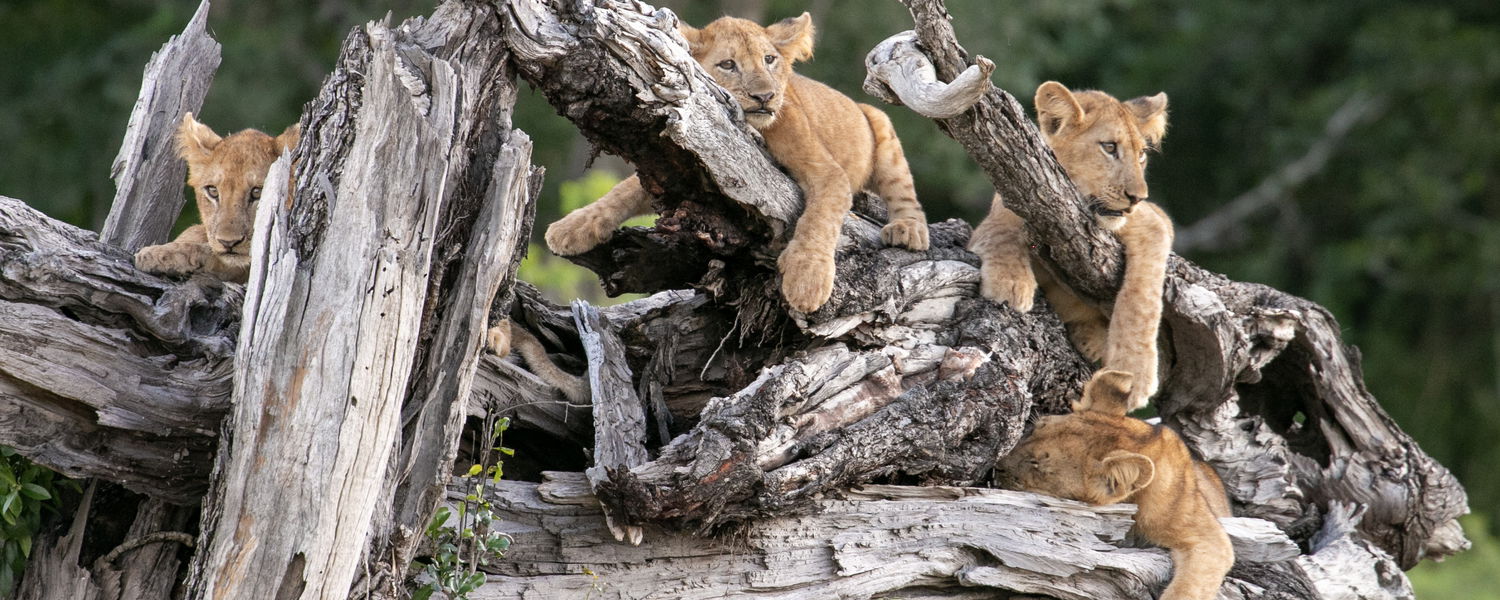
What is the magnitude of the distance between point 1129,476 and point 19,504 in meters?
3.65

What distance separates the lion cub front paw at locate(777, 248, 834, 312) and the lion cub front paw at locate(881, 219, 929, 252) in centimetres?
72

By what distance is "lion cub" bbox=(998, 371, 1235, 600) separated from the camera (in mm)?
5301

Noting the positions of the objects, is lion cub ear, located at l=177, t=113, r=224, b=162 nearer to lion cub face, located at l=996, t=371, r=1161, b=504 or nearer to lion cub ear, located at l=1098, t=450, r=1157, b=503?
lion cub face, located at l=996, t=371, r=1161, b=504

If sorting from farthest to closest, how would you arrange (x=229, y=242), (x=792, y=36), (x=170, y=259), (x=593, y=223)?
1. (x=792, y=36)
2. (x=593, y=223)
3. (x=229, y=242)
4. (x=170, y=259)

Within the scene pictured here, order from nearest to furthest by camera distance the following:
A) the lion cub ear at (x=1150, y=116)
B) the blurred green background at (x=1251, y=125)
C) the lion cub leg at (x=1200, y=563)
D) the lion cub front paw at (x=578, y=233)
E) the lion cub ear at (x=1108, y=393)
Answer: the lion cub leg at (x=1200, y=563)
the lion cub front paw at (x=578, y=233)
the lion cub ear at (x=1108, y=393)
the lion cub ear at (x=1150, y=116)
the blurred green background at (x=1251, y=125)

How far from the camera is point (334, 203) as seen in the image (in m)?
3.89

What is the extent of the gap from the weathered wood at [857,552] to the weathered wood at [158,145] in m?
1.70

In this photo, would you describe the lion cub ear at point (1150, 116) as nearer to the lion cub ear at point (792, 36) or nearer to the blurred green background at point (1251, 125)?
the lion cub ear at point (792, 36)

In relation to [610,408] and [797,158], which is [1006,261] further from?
[610,408]

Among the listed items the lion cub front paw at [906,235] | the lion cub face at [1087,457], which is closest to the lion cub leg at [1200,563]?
the lion cub face at [1087,457]

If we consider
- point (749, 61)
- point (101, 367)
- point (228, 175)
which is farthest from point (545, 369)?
point (101, 367)

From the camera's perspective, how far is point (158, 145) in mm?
5473

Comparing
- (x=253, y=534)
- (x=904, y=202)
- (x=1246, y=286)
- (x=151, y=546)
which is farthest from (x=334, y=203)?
(x=1246, y=286)

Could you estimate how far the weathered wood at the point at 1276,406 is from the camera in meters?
5.88
